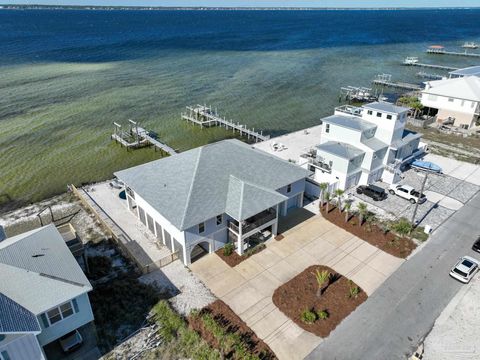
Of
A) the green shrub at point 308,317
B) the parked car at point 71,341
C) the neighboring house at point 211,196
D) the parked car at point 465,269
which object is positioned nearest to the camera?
the parked car at point 71,341

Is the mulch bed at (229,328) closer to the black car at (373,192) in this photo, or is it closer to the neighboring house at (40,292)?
the neighboring house at (40,292)

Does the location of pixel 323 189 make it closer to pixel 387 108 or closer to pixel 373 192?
pixel 373 192

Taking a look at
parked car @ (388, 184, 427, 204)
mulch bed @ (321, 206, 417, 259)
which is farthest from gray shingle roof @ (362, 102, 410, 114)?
mulch bed @ (321, 206, 417, 259)

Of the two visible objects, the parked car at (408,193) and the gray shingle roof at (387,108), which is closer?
the parked car at (408,193)

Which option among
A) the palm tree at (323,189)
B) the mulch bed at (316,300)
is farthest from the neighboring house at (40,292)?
the palm tree at (323,189)

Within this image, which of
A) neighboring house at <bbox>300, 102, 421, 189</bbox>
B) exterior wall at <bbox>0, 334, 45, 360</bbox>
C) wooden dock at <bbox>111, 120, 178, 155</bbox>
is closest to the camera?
exterior wall at <bbox>0, 334, 45, 360</bbox>

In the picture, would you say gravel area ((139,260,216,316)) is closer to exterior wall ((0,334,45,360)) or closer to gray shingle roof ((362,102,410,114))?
exterior wall ((0,334,45,360))

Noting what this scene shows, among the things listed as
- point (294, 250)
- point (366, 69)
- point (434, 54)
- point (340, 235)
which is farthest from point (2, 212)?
point (434, 54)
